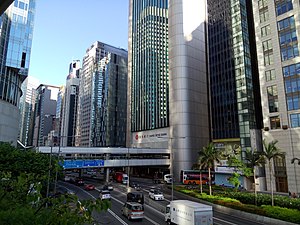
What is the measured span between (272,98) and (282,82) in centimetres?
435

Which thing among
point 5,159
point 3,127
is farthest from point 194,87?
point 5,159

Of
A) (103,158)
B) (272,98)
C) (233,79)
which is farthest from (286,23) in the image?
(103,158)

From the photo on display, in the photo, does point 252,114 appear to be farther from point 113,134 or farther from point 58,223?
point 113,134

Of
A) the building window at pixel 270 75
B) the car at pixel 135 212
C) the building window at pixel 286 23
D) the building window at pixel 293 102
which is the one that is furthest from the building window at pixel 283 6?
the car at pixel 135 212

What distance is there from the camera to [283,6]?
56781 mm

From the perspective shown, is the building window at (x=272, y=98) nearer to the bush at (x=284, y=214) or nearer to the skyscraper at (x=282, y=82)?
the skyscraper at (x=282, y=82)

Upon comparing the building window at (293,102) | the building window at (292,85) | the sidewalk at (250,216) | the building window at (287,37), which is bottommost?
the sidewalk at (250,216)

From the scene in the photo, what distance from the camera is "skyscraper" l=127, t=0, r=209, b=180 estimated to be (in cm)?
9050

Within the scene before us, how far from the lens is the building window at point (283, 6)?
55.6 m

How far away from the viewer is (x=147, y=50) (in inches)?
4373

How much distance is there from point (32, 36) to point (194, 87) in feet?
191

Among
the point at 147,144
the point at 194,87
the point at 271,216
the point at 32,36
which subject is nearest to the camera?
the point at 271,216

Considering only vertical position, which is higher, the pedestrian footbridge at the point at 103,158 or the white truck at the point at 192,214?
the pedestrian footbridge at the point at 103,158

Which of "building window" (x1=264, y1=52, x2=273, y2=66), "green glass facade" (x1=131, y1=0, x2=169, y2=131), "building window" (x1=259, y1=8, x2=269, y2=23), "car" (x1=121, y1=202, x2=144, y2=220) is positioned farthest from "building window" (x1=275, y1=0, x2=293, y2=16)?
"car" (x1=121, y1=202, x2=144, y2=220)
